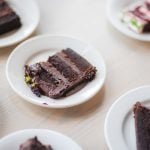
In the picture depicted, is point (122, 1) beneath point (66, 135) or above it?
above

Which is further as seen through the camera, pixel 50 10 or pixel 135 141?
pixel 50 10

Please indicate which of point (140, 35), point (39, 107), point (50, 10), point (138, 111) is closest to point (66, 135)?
point (39, 107)

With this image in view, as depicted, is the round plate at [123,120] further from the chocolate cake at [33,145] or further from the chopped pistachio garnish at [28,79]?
the chopped pistachio garnish at [28,79]

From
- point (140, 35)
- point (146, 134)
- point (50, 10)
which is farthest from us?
point (50, 10)

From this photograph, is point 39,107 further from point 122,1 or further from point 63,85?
point 122,1

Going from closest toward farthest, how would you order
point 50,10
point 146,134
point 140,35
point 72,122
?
point 146,134, point 72,122, point 140,35, point 50,10

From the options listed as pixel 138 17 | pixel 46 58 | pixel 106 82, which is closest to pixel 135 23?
pixel 138 17
